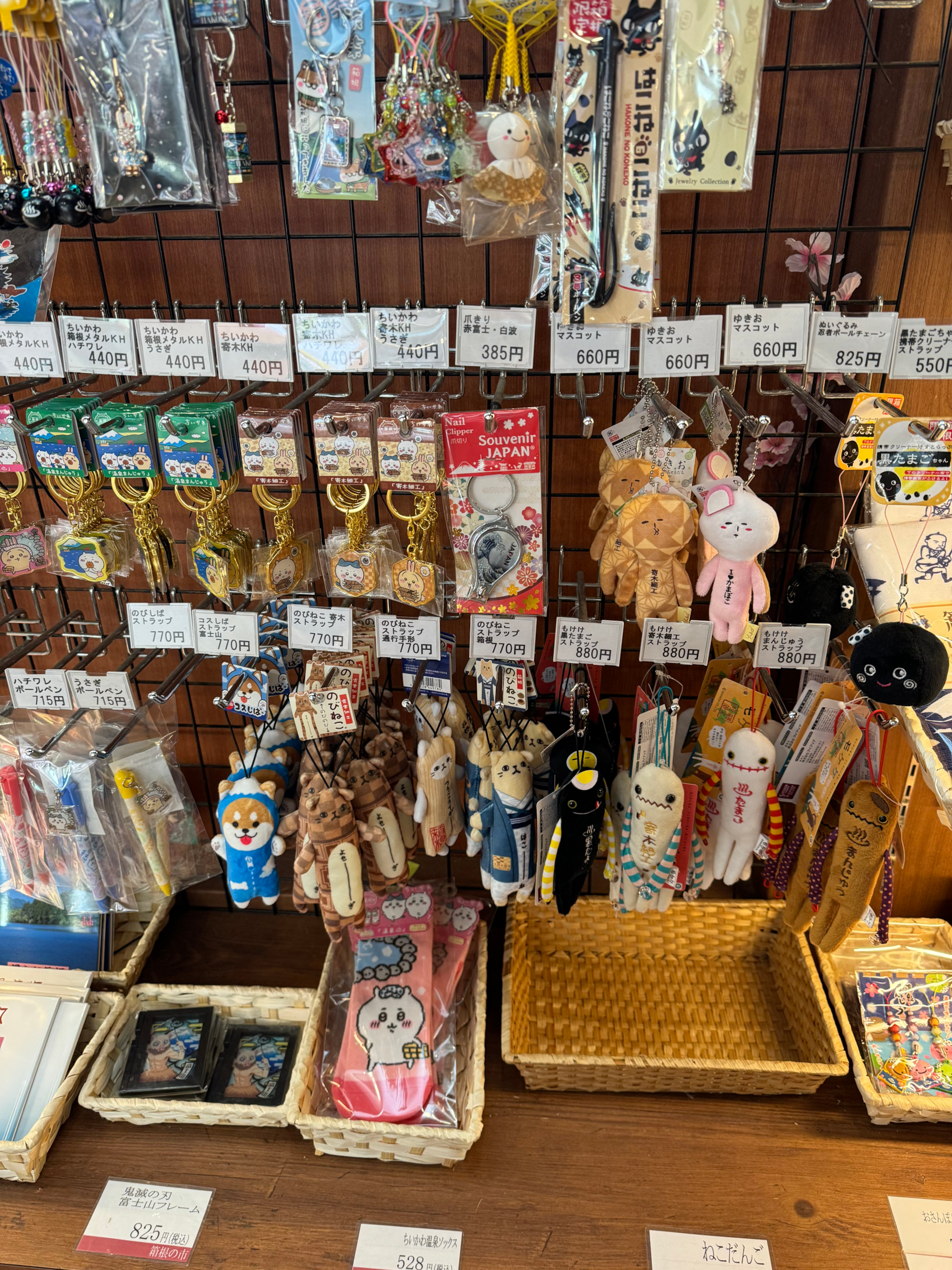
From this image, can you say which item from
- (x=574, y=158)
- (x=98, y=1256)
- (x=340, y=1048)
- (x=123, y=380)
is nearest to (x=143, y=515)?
(x=123, y=380)

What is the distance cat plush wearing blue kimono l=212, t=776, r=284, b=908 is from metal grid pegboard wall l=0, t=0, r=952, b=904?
338mm

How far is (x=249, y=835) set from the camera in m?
1.29

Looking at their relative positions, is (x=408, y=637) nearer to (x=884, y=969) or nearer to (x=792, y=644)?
(x=792, y=644)

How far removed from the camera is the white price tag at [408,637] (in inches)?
45.8

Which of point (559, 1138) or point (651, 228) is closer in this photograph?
point (651, 228)

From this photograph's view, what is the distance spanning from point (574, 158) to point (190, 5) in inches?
17.0

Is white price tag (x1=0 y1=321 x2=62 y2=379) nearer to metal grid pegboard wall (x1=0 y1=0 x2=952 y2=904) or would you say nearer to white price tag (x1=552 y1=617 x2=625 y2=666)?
metal grid pegboard wall (x1=0 y1=0 x2=952 y2=904)

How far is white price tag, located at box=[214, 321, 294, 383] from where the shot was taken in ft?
3.41

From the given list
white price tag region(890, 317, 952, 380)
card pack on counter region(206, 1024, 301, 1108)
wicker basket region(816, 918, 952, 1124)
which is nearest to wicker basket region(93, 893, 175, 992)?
card pack on counter region(206, 1024, 301, 1108)

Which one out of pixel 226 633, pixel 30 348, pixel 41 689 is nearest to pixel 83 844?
pixel 41 689

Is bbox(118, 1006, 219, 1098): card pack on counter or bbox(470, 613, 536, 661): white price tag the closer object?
bbox(470, 613, 536, 661): white price tag

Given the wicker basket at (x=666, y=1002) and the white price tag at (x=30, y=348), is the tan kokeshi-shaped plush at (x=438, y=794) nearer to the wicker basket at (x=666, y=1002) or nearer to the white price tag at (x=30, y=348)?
the wicker basket at (x=666, y=1002)

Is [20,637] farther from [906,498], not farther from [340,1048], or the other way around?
[906,498]

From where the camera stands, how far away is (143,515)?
3.82 feet
